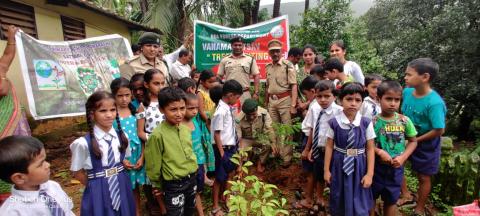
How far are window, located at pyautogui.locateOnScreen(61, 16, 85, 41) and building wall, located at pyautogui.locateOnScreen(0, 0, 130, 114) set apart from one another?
114 mm

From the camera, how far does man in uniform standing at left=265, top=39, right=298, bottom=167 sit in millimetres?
4480

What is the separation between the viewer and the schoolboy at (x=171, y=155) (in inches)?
95.8

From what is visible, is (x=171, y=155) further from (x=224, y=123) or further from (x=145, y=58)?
(x=145, y=58)

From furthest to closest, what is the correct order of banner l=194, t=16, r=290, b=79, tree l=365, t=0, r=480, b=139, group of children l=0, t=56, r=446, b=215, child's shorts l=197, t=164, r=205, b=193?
tree l=365, t=0, r=480, b=139
banner l=194, t=16, r=290, b=79
child's shorts l=197, t=164, r=205, b=193
group of children l=0, t=56, r=446, b=215

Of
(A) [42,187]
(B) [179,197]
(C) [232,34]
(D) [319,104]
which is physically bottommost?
(B) [179,197]

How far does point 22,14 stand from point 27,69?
2494 mm

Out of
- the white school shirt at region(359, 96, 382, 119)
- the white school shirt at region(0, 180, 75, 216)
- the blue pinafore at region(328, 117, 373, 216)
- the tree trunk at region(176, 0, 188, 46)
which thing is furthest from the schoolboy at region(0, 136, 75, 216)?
the tree trunk at region(176, 0, 188, 46)

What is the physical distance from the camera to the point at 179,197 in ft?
8.25

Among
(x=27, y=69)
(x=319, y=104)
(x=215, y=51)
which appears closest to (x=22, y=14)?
(x=27, y=69)

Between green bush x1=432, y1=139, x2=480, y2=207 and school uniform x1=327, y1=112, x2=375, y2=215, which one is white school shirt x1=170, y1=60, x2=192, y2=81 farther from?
green bush x1=432, y1=139, x2=480, y2=207

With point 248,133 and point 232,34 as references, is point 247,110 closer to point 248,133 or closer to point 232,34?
point 248,133

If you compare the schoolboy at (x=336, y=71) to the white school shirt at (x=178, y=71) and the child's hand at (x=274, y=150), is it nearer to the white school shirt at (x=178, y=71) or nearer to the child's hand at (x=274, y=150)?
the child's hand at (x=274, y=150)

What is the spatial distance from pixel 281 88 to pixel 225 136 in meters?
1.64

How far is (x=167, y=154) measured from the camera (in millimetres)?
2439
